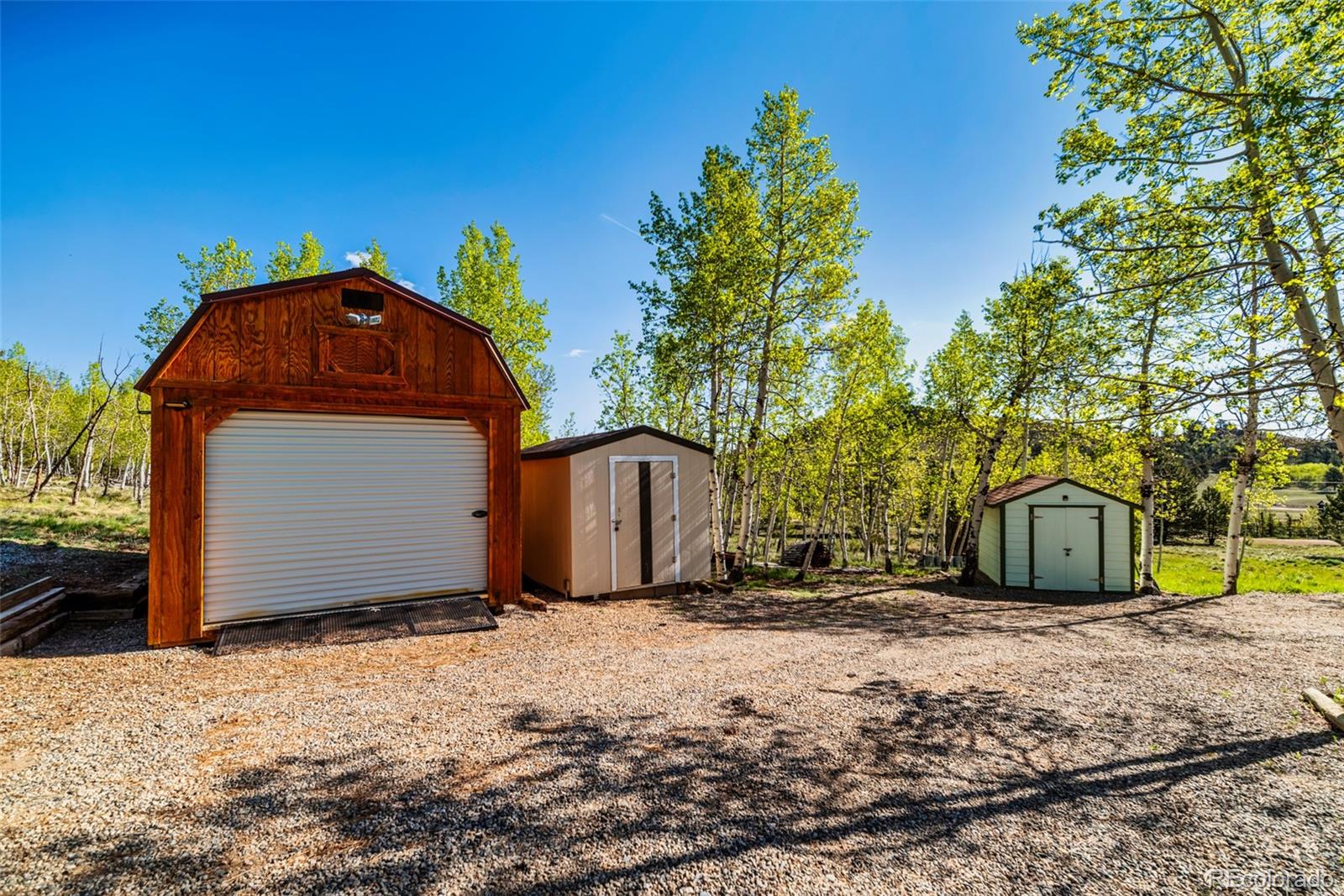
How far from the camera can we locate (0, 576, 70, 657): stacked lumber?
494cm

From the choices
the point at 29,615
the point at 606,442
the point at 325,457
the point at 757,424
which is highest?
the point at 757,424

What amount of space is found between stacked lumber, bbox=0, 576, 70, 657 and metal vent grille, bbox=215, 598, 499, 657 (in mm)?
1557

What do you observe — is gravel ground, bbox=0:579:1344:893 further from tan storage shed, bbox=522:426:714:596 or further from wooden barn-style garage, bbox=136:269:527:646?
tan storage shed, bbox=522:426:714:596

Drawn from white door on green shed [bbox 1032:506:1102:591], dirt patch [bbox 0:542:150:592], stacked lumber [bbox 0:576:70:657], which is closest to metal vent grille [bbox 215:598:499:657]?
stacked lumber [bbox 0:576:70:657]

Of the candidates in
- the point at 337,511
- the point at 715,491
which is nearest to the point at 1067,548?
the point at 715,491

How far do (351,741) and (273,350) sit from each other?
462 cm

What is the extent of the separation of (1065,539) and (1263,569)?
47.0 ft

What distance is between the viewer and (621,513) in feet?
27.2

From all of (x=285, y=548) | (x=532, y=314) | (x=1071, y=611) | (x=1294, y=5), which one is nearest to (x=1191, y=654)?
(x=1071, y=611)

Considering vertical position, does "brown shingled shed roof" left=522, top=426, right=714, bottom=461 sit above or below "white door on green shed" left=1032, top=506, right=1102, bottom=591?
above

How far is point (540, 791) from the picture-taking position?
2771 mm

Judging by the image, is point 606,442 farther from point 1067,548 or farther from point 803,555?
point 803,555

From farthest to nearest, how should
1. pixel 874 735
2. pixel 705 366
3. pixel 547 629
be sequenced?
pixel 705 366 → pixel 547 629 → pixel 874 735

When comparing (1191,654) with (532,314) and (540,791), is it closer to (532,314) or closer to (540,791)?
(540,791)
